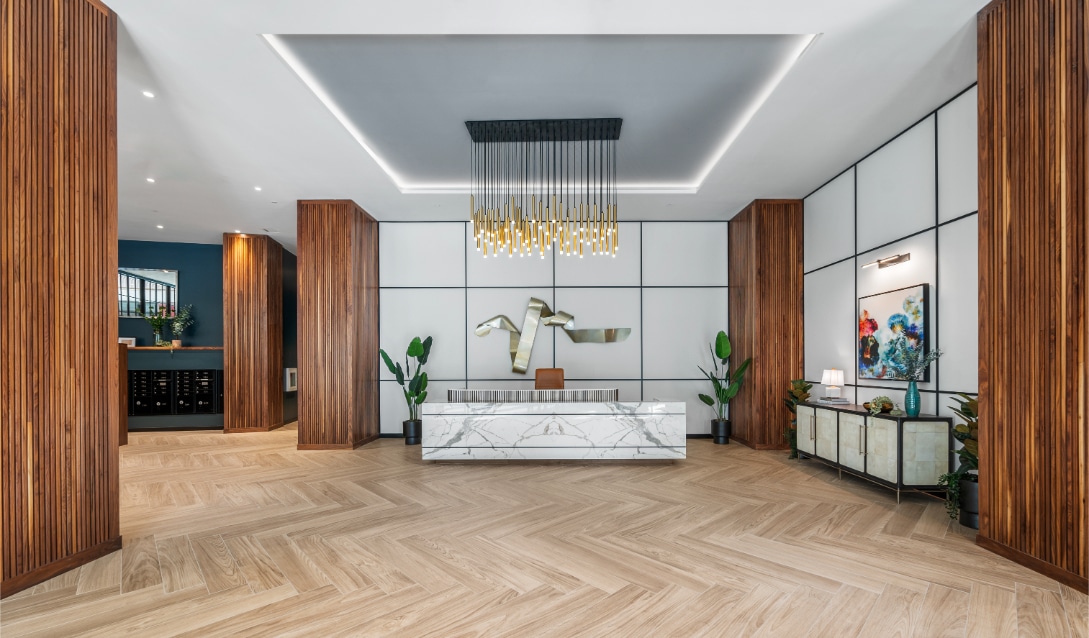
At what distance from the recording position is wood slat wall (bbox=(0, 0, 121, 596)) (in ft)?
9.25

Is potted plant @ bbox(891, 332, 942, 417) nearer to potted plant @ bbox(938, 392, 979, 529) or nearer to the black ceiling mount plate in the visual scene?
potted plant @ bbox(938, 392, 979, 529)

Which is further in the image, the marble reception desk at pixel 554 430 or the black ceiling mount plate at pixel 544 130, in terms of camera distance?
the marble reception desk at pixel 554 430

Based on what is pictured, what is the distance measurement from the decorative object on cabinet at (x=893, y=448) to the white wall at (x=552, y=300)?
315cm

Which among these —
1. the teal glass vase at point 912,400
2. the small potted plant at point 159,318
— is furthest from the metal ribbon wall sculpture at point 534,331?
the small potted plant at point 159,318

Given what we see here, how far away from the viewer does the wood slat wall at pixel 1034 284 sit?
288 cm

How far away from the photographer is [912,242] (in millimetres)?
4934

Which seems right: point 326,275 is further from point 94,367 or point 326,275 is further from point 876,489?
point 876,489

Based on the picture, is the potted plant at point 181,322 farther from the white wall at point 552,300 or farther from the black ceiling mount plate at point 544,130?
the black ceiling mount plate at point 544,130

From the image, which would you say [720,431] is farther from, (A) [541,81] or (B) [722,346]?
(A) [541,81]

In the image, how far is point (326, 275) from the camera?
24.1 feet

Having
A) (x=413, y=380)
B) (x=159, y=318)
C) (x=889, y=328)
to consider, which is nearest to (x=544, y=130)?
(x=889, y=328)

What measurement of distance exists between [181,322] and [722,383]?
8969mm

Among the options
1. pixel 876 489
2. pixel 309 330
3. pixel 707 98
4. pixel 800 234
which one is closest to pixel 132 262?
pixel 309 330

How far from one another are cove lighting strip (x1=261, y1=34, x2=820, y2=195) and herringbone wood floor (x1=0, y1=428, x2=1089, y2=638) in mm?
3220
